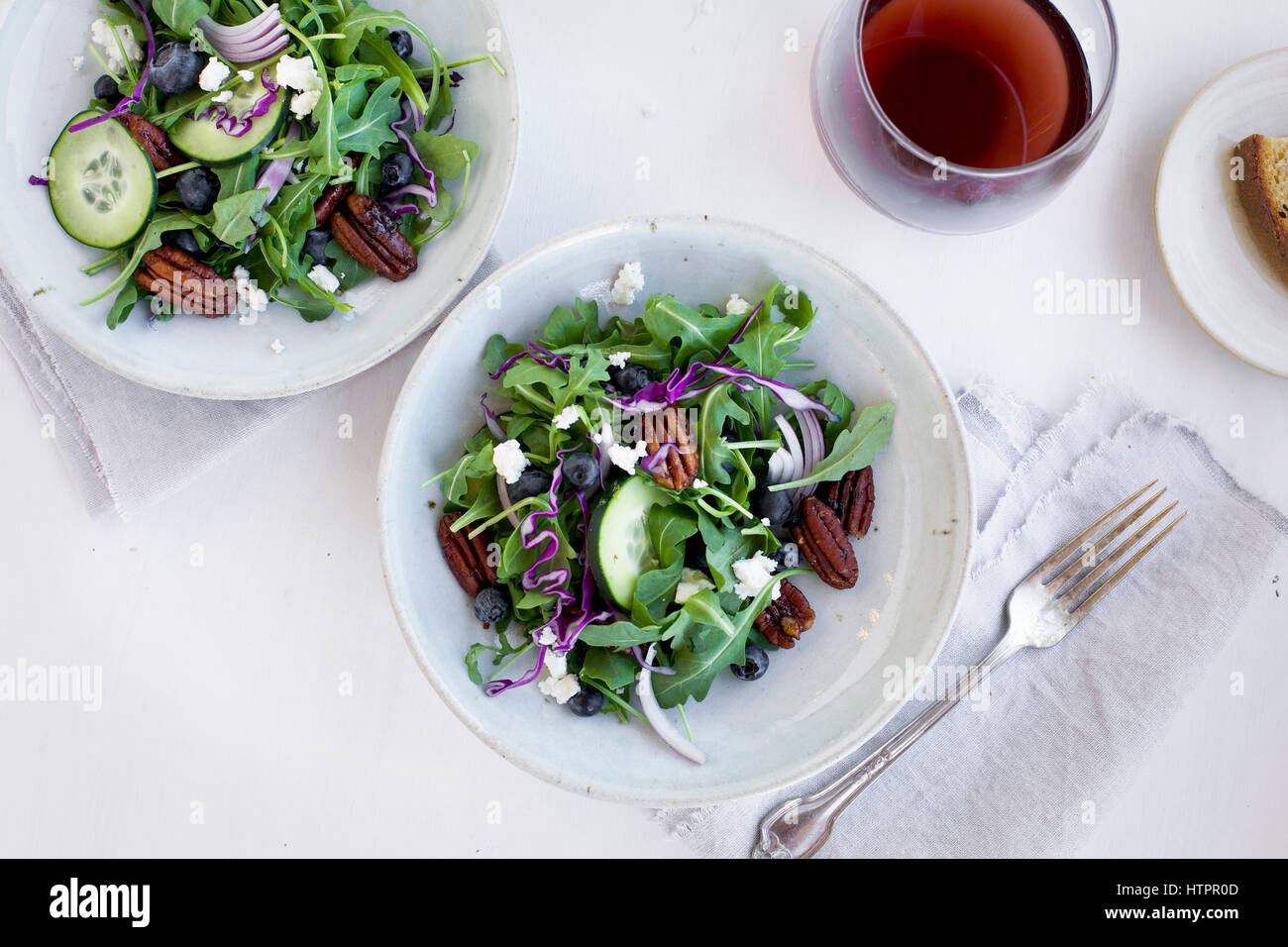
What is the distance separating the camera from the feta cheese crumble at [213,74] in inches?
50.7

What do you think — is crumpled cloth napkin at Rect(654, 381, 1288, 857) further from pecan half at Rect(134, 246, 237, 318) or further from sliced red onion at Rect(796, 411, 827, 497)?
pecan half at Rect(134, 246, 237, 318)

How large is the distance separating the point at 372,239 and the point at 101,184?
38 cm

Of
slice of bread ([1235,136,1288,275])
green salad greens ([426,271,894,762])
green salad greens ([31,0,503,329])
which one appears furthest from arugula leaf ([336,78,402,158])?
slice of bread ([1235,136,1288,275])

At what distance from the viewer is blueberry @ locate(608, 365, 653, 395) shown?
4.20ft

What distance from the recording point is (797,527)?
1.34m

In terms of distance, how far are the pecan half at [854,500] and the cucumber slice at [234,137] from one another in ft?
3.11

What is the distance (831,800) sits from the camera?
57.7 inches

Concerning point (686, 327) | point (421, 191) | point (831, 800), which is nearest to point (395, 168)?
point (421, 191)

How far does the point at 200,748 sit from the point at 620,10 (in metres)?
1.42

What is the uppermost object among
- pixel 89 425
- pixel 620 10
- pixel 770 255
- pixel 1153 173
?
pixel 620 10

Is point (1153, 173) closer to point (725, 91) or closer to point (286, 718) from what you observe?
point (725, 91)

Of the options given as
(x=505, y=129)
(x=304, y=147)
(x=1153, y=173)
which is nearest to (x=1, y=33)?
(x=304, y=147)

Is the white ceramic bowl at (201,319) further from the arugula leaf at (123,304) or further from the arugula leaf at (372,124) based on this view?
the arugula leaf at (372,124)

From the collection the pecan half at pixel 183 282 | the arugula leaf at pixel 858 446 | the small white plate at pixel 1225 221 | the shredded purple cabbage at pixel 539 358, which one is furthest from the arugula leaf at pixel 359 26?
the small white plate at pixel 1225 221
